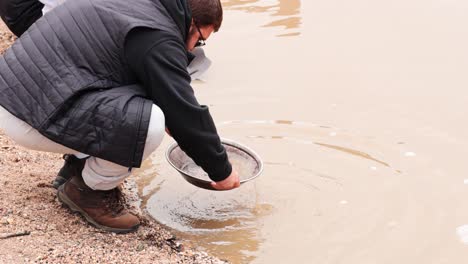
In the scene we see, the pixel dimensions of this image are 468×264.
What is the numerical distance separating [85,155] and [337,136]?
5.81 ft

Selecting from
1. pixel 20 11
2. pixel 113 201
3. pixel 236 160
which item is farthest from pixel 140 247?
pixel 20 11

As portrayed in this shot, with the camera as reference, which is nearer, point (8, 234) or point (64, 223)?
point (8, 234)

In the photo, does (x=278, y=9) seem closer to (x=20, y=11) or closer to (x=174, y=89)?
(x=20, y=11)

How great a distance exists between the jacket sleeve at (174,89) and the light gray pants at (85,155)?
67mm

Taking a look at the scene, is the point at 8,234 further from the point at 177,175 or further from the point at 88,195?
the point at 177,175

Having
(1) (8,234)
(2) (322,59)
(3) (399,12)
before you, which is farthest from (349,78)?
(1) (8,234)

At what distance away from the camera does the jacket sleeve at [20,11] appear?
3.93 metres

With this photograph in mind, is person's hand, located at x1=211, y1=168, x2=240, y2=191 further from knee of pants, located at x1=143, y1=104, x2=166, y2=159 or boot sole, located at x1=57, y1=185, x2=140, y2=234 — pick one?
boot sole, located at x1=57, y1=185, x2=140, y2=234

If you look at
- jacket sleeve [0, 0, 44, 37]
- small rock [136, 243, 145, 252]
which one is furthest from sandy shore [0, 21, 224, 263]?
jacket sleeve [0, 0, 44, 37]

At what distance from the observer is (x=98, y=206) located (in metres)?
3.31

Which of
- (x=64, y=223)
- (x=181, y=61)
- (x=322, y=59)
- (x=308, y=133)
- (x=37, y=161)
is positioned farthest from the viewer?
(x=322, y=59)

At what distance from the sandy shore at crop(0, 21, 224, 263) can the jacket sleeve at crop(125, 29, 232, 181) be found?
19.6 inches

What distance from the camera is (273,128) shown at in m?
4.48

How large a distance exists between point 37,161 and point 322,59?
2.45 meters
